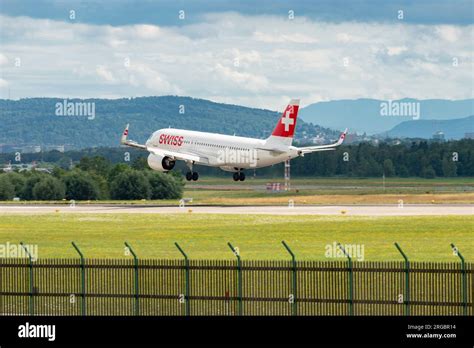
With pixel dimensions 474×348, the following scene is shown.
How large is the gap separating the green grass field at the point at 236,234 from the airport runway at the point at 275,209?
17.3ft

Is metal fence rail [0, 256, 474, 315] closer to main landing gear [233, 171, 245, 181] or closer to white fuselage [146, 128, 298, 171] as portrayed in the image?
white fuselage [146, 128, 298, 171]

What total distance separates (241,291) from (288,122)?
81.6 meters

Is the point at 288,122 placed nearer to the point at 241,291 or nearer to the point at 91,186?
→ the point at 91,186

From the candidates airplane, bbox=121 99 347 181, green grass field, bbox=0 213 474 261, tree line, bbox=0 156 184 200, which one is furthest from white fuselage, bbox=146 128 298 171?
tree line, bbox=0 156 184 200

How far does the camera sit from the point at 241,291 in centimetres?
4947

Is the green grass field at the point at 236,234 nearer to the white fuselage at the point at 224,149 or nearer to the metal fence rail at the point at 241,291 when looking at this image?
the metal fence rail at the point at 241,291

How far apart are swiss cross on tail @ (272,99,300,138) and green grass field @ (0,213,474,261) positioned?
79.0 ft

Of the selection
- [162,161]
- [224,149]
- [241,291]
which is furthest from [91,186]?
[241,291]

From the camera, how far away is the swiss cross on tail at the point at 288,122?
426ft

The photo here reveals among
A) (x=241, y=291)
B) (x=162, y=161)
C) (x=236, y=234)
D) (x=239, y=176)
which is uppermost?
(x=162, y=161)

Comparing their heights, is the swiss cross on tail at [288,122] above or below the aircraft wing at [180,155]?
above

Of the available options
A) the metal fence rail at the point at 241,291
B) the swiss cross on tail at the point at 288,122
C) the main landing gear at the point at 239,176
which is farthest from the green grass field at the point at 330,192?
the metal fence rail at the point at 241,291
